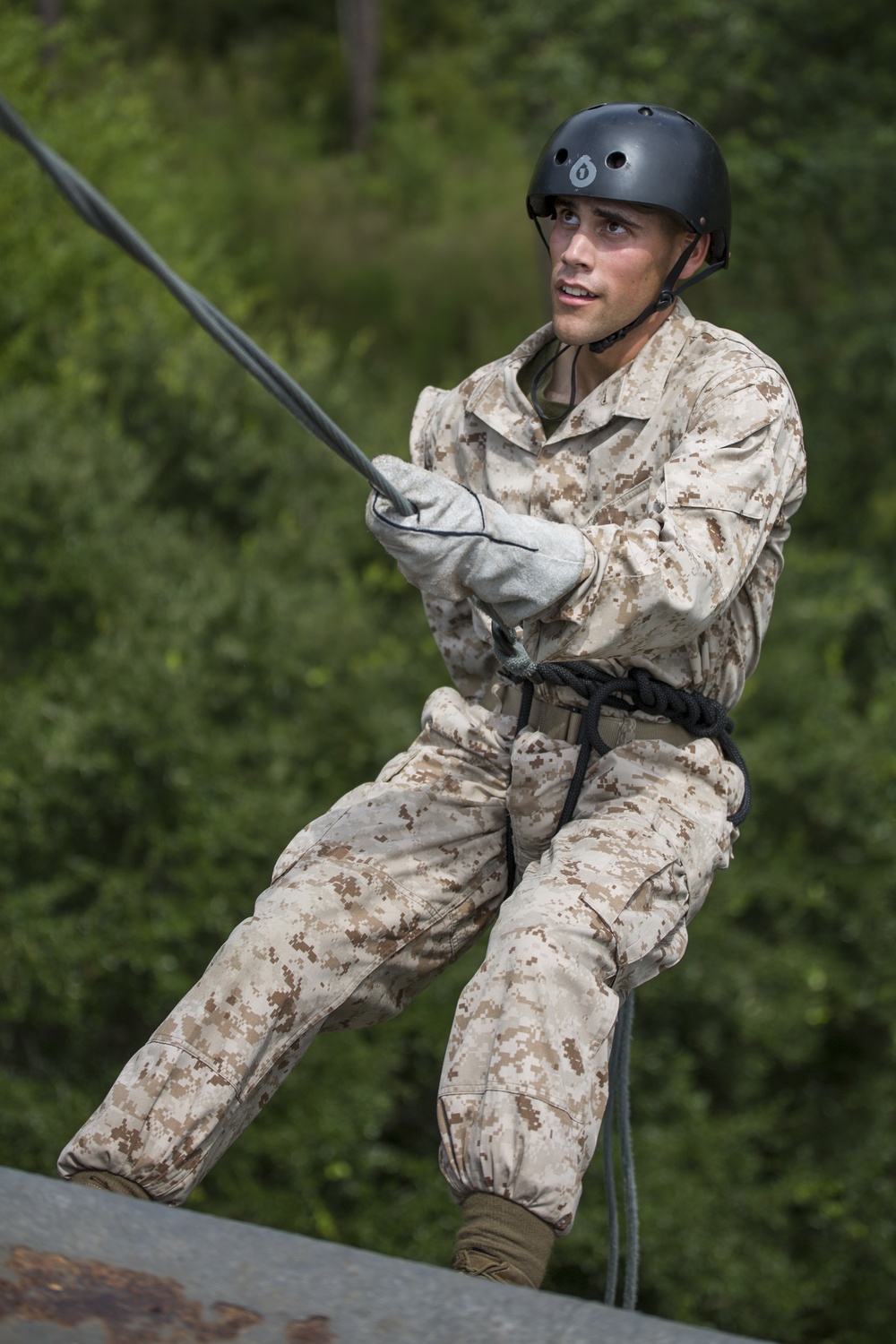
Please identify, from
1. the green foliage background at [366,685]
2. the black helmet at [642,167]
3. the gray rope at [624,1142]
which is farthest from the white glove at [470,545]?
the green foliage background at [366,685]

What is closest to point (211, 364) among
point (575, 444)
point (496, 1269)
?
point (575, 444)

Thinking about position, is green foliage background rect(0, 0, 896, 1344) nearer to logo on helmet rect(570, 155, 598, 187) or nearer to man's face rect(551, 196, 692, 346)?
man's face rect(551, 196, 692, 346)

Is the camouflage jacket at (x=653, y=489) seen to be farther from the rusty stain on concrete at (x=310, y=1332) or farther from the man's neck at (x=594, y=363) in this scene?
the rusty stain on concrete at (x=310, y=1332)

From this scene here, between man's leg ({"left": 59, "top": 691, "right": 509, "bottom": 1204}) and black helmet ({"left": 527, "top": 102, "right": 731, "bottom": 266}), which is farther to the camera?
black helmet ({"left": 527, "top": 102, "right": 731, "bottom": 266})

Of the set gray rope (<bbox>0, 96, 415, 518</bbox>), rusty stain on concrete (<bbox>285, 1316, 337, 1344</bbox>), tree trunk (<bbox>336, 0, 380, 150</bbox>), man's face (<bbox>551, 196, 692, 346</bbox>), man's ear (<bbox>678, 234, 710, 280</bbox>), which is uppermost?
tree trunk (<bbox>336, 0, 380, 150</bbox>)

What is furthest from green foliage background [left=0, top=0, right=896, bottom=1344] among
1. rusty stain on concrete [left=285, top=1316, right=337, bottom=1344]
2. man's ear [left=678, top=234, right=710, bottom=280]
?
rusty stain on concrete [left=285, top=1316, right=337, bottom=1344]

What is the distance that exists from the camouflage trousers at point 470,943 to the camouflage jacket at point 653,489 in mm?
193

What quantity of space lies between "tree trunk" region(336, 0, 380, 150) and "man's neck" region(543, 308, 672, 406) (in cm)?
2197

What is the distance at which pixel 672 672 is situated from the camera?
349 centimetres

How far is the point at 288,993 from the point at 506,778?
2.39 ft

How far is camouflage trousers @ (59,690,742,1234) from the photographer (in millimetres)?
2873

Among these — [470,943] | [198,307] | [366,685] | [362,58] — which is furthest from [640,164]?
[362,58]

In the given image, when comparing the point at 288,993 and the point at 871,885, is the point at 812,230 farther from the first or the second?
the point at 288,993

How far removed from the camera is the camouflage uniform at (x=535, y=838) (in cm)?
292
